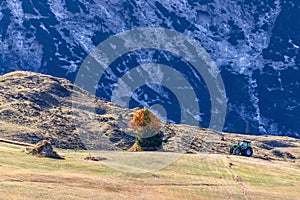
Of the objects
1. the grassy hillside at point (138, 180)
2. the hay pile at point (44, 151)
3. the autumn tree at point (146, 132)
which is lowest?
the grassy hillside at point (138, 180)

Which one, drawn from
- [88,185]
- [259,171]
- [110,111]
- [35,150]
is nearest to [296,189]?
[259,171]

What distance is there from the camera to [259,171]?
8275 centimetres

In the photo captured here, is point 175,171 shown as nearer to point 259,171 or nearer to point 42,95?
point 259,171

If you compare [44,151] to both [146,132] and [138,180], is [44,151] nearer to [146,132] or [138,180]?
[138,180]

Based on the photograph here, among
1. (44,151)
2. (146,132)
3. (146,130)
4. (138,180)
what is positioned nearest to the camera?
(138,180)

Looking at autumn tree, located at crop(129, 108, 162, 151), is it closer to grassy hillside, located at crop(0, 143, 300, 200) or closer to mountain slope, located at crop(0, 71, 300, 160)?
mountain slope, located at crop(0, 71, 300, 160)

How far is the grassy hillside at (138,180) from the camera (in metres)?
54.8

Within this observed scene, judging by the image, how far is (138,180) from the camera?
213 ft

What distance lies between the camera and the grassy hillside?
5475 cm

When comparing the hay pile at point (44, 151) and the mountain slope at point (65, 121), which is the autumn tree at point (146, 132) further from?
the hay pile at point (44, 151)

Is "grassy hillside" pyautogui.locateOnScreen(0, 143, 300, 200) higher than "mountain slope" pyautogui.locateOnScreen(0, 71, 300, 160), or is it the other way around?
"mountain slope" pyautogui.locateOnScreen(0, 71, 300, 160)

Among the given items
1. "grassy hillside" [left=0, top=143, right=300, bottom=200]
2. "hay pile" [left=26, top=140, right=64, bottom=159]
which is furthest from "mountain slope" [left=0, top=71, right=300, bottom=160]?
"hay pile" [left=26, top=140, right=64, bottom=159]

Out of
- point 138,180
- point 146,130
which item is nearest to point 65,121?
point 146,130

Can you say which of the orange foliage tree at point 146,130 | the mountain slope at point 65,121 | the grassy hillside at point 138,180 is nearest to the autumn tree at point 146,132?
the orange foliage tree at point 146,130
